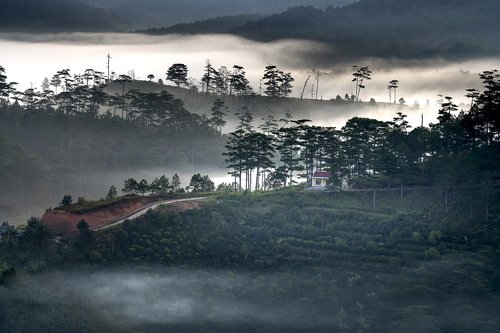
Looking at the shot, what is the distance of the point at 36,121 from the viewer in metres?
132

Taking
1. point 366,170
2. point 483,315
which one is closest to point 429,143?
point 366,170

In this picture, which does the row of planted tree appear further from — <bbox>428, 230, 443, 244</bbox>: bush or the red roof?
<bbox>428, 230, 443, 244</bbox>: bush

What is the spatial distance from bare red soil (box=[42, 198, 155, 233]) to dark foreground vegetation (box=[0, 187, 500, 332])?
9.66 feet

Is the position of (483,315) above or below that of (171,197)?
below

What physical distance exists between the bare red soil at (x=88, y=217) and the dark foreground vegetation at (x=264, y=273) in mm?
2943

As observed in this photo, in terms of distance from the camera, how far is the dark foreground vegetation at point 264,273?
247 ft

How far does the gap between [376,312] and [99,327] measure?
72.0ft

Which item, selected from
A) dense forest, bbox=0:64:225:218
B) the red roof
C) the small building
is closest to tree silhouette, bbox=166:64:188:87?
dense forest, bbox=0:64:225:218

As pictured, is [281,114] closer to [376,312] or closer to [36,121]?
[36,121]

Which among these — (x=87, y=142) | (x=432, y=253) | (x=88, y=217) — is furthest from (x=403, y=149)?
(x=87, y=142)

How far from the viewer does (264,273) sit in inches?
3199

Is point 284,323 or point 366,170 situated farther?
point 366,170

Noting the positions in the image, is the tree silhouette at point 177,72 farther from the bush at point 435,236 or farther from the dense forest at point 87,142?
the bush at point 435,236

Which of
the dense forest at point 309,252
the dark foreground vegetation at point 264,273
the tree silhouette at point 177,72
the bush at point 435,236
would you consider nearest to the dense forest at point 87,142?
the tree silhouette at point 177,72
